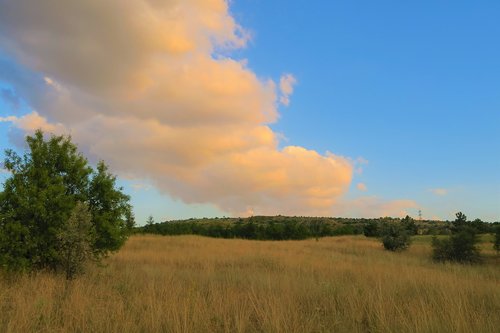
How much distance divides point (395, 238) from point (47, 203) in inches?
1200

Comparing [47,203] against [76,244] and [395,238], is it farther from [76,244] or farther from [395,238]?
[395,238]

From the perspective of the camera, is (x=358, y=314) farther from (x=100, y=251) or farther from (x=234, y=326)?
(x=100, y=251)

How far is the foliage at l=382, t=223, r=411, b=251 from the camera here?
3550 centimetres

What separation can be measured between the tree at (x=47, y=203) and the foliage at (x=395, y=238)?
88.6ft

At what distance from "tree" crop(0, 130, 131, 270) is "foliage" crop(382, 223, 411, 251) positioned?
2701 centimetres

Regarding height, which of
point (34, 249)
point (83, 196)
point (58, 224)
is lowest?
point (34, 249)

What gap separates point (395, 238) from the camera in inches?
1406

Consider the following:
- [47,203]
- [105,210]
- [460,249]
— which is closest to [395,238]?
[460,249]

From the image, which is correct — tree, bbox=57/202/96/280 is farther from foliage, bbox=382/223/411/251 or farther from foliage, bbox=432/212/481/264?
foliage, bbox=382/223/411/251

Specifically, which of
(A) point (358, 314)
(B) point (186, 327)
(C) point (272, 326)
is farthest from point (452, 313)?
(B) point (186, 327)

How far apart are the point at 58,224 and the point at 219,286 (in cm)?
656

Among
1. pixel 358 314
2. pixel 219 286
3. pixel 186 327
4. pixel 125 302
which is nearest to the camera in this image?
pixel 186 327

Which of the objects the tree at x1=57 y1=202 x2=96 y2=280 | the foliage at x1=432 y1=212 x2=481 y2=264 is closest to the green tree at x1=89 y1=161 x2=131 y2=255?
the tree at x1=57 y1=202 x2=96 y2=280

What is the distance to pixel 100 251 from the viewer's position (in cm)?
1579
